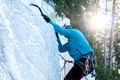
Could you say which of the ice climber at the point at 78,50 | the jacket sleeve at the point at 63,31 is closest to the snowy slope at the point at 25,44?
the jacket sleeve at the point at 63,31

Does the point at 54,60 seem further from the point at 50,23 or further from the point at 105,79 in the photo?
the point at 105,79

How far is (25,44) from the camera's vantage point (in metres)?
4.99

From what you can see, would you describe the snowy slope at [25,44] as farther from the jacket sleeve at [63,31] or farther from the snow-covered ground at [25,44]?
the jacket sleeve at [63,31]

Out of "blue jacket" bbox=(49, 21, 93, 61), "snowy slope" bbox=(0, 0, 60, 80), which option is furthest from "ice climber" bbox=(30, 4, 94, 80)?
"snowy slope" bbox=(0, 0, 60, 80)

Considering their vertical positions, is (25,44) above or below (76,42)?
above

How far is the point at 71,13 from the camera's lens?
17.5 m

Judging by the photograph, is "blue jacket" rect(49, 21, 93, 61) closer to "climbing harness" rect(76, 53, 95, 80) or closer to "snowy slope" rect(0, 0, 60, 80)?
"climbing harness" rect(76, 53, 95, 80)

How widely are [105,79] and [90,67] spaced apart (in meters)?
13.9

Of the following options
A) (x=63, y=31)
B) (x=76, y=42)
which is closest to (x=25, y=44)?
(x=63, y=31)

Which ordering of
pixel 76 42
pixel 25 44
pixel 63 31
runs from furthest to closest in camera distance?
pixel 76 42, pixel 63 31, pixel 25 44

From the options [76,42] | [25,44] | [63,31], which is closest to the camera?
[25,44]

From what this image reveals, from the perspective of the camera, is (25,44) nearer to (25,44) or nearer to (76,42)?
(25,44)

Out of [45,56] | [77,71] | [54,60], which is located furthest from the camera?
[77,71]

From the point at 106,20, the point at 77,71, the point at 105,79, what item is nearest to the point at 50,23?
the point at 77,71
